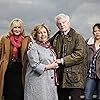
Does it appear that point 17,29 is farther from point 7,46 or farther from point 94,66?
point 94,66

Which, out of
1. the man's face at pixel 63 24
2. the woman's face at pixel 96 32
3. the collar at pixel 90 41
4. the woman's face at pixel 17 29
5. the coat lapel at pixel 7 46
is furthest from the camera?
the collar at pixel 90 41

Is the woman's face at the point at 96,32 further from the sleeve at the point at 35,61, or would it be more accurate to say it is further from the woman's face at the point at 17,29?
the woman's face at the point at 17,29

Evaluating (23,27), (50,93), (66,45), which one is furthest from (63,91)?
(23,27)

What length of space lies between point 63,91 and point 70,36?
1065mm

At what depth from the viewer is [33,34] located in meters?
7.47

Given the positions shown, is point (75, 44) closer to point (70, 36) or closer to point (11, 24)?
point (70, 36)

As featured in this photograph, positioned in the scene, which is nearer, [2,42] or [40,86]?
[40,86]

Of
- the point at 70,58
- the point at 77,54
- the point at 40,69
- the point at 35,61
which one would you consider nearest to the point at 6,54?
the point at 35,61

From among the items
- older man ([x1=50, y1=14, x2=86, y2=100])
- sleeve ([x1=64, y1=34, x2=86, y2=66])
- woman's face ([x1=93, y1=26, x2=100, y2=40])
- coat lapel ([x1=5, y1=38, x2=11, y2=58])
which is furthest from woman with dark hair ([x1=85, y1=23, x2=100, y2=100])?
coat lapel ([x1=5, y1=38, x2=11, y2=58])

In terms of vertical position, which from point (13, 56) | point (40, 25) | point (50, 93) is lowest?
point (50, 93)

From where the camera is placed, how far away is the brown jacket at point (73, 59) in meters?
7.59

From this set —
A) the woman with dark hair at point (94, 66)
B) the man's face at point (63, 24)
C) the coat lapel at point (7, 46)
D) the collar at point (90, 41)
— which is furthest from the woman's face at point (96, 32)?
the coat lapel at point (7, 46)

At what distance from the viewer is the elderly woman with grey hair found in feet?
24.1

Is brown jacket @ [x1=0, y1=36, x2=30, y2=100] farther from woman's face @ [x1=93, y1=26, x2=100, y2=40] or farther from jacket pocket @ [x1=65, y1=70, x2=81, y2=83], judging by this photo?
woman's face @ [x1=93, y1=26, x2=100, y2=40]
